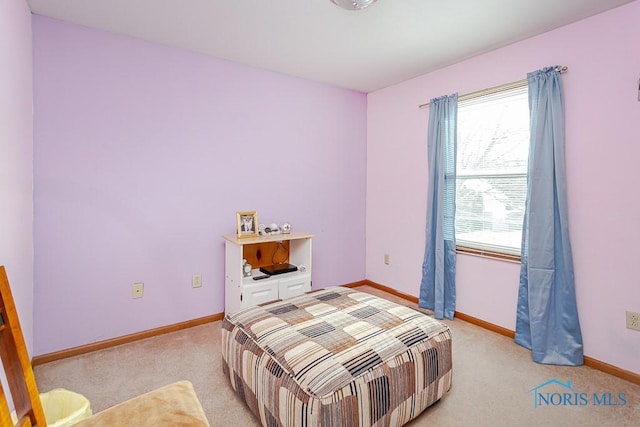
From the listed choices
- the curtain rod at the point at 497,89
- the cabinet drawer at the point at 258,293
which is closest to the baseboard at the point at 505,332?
the cabinet drawer at the point at 258,293

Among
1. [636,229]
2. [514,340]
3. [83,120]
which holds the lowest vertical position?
[514,340]

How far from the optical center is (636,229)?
2.07 m

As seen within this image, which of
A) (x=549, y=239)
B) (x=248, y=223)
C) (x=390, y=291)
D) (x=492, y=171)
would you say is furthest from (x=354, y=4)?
(x=390, y=291)

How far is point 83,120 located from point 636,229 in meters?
3.75

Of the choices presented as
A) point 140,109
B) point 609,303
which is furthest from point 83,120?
point 609,303

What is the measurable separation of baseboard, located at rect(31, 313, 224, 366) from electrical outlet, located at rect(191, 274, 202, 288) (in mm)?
295

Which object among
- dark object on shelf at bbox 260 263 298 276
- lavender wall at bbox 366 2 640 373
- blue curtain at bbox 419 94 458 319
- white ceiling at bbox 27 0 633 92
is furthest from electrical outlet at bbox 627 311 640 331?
dark object on shelf at bbox 260 263 298 276

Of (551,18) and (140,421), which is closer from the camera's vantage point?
(140,421)

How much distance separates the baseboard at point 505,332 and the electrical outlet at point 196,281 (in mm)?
1866

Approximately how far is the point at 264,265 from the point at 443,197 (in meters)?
1.81

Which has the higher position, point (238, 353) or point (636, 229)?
point (636, 229)

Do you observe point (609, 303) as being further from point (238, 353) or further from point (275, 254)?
point (275, 254)

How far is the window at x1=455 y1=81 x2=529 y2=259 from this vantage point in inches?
104

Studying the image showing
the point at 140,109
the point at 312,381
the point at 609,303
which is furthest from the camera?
the point at 140,109
